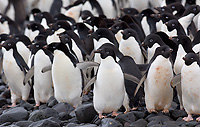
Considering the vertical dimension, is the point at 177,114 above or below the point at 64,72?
below

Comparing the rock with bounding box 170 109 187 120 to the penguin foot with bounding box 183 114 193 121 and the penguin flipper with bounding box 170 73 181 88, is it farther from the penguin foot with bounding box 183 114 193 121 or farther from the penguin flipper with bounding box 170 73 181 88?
the penguin flipper with bounding box 170 73 181 88

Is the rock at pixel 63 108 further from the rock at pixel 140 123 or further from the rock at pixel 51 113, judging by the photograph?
the rock at pixel 140 123

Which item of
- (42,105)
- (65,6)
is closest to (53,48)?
(42,105)

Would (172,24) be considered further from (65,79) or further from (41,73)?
(41,73)

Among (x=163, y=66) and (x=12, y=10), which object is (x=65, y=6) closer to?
(x=12, y=10)

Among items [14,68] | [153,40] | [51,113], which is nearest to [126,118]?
[51,113]

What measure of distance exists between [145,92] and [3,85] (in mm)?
3560

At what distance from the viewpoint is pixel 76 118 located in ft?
19.2

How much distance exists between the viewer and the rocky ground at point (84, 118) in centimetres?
530

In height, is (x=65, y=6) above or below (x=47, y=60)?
above

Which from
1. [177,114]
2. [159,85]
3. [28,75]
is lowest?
[177,114]

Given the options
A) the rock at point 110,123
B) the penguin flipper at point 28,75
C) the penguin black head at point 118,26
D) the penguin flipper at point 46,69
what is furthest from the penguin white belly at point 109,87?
the penguin black head at point 118,26

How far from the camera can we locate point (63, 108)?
20.6 ft

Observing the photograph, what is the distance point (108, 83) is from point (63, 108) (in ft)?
3.17
